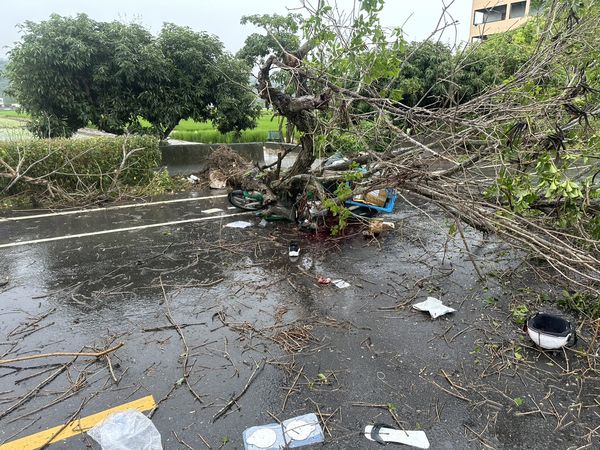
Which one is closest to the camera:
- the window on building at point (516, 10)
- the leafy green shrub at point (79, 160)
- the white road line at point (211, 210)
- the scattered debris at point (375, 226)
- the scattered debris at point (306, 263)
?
the scattered debris at point (306, 263)

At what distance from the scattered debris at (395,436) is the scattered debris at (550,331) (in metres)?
1.55

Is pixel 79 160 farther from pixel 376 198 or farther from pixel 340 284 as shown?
pixel 340 284

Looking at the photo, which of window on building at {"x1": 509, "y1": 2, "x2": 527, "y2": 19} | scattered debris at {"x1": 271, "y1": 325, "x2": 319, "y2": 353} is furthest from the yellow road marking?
window on building at {"x1": 509, "y1": 2, "x2": 527, "y2": 19}

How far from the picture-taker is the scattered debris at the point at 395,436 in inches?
96.7

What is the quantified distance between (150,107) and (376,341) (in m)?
9.62

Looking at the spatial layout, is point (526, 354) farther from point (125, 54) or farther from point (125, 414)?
point (125, 54)

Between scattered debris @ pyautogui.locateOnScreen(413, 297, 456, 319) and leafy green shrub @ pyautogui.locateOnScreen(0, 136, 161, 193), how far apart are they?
7.57 meters

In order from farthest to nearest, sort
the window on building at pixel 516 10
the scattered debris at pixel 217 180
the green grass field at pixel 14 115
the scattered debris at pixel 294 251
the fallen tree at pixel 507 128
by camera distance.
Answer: the window on building at pixel 516 10, the green grass field at pixel 14 115, the scattered debris at pixel 217 180, the scattered debris at pixel 294 251, the fallen tree at pixel 507 128

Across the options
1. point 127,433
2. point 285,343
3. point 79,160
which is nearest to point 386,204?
point 285,343

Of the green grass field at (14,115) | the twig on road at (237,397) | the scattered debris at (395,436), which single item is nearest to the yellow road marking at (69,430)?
the twig on road at (237,397)

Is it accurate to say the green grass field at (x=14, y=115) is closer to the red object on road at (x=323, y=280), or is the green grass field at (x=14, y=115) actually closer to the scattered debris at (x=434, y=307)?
the red object on road at (x=323, y=280)

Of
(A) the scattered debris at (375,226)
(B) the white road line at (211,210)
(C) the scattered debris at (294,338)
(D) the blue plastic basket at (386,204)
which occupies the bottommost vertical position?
(C) the scattered debris at (294,338)

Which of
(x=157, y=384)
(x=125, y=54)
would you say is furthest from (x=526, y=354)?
(x=125, y=54)

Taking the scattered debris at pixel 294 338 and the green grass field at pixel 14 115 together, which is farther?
the green grass field at pixel 14 115
